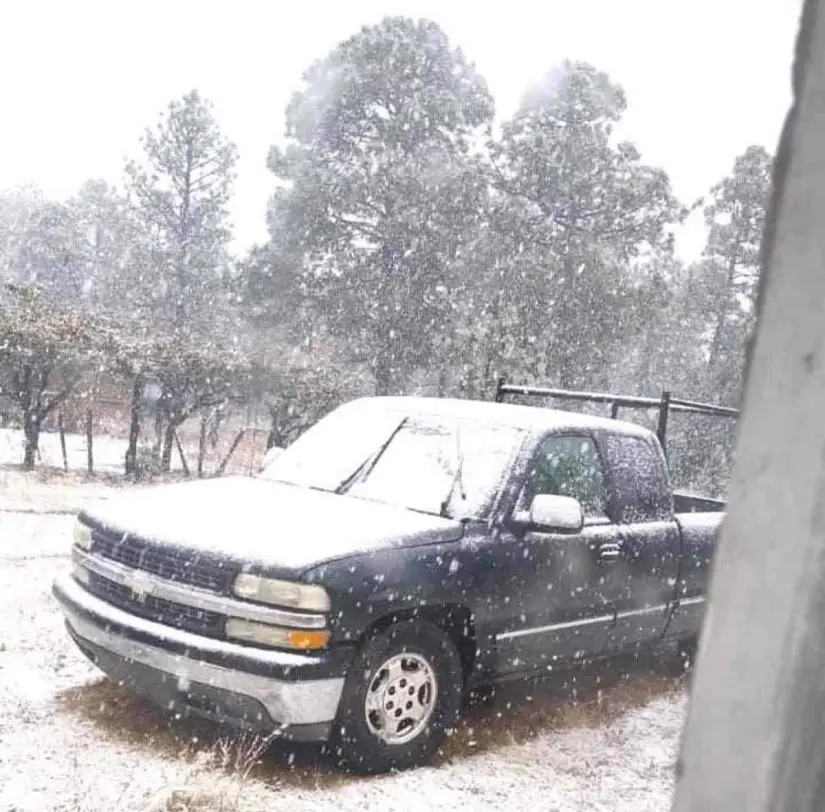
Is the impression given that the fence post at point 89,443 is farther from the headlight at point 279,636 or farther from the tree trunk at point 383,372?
the headlight at point 279,636

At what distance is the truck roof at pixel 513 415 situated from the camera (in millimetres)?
4652

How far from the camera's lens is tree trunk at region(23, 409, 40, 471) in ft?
43.6

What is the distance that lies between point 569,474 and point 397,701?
157 cm

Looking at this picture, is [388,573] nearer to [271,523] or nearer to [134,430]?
[271,523]

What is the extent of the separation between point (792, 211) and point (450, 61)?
25958mm

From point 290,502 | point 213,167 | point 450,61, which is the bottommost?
point 290,502

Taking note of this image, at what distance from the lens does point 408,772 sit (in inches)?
149

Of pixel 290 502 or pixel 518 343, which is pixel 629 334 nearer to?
pixel 518 343

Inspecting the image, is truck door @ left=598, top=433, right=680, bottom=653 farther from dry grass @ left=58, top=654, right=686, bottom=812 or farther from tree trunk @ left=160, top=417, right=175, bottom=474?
tree trunk @ left=160, top=417, right=175, bottom=474

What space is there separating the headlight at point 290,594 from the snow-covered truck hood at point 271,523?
0.22ft

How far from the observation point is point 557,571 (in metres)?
4.36

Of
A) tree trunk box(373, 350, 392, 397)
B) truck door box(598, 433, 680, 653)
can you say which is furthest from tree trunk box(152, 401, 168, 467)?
truck door box(598, 433, 680, 653)

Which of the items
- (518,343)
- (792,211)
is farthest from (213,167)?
(792,211)

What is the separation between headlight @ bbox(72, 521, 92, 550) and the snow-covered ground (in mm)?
748
